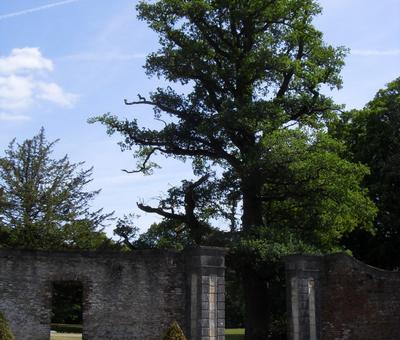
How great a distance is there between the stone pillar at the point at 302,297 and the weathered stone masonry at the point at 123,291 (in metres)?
2.17

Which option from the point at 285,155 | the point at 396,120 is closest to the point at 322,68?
the point at 285,155

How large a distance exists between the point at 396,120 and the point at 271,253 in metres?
12.6

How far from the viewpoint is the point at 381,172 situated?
89.8ft

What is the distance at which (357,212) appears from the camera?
68.8 feet

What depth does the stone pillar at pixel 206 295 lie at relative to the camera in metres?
16.2

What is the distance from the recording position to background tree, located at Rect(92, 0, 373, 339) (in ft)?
67.8

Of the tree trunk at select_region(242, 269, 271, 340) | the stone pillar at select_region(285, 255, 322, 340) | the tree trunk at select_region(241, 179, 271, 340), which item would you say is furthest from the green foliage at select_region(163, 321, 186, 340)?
the tree trunk at select_region(242, 269, 271, 340)

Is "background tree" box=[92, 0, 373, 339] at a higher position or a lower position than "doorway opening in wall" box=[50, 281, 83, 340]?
higher

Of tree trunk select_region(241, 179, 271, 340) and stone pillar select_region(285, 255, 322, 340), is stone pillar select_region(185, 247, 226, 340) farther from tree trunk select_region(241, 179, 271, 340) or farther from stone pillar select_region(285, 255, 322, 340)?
tree trunk select_region(241, 179, 271, 340)

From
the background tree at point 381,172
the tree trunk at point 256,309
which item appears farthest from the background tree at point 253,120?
the background tree at point 381,172

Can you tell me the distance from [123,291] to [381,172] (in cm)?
1491

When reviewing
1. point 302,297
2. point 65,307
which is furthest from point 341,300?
point 65,307

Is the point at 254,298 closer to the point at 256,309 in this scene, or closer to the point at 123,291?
the point at 256,309

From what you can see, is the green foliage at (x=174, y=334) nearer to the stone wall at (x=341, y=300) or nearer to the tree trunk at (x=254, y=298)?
the stone wall at (x=341, y=300)
